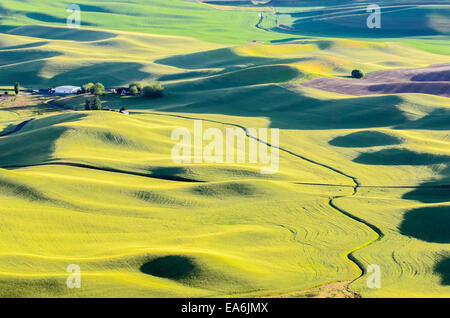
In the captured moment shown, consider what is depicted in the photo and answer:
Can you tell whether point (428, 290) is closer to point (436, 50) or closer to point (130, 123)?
point (130, 123)

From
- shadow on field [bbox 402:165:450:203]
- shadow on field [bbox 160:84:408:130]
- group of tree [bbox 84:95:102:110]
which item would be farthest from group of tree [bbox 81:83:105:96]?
shadow on field [bbox 402:165:450:203]

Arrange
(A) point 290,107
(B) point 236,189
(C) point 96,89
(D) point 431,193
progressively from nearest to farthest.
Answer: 1. (B) point 236,189
2. (D) point 431,193
3. (A) point 290,107
4. (C) point 96,89

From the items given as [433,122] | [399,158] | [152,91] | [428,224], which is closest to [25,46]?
[152,91]

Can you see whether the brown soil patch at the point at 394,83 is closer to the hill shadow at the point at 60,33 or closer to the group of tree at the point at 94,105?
the group of tree at the point at 94,105

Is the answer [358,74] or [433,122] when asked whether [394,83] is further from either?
[433,122]

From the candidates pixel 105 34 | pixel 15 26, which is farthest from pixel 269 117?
pixel 15 26

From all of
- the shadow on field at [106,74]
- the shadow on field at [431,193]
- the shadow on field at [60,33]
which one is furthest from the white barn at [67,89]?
the shadow on field at [431,193]

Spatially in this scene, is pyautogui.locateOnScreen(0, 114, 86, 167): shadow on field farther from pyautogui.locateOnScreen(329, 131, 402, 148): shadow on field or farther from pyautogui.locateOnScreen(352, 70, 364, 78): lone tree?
pyautogui.locateOnScreen(352, 70, 364, 78): lone tree
